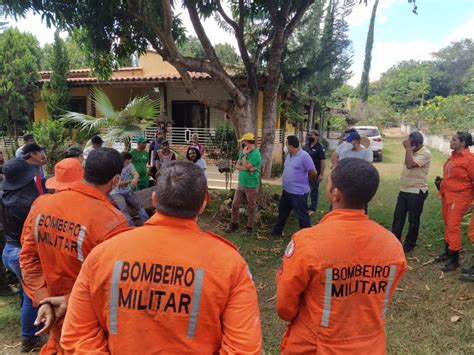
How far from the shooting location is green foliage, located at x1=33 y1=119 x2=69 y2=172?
33.5 feet

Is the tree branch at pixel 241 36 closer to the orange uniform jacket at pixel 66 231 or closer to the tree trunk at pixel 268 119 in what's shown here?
the tree trunk at pixel 268 119

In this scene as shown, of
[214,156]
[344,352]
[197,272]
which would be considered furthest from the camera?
[214,156]

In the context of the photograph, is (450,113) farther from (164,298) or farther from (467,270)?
(164,298)

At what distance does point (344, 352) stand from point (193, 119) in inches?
532

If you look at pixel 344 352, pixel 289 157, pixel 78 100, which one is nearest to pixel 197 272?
pixel 344 352

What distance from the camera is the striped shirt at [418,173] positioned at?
15.4 feet

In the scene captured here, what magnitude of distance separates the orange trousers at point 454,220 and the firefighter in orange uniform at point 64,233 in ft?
13.6

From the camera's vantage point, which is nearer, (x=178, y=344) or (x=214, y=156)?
(x=178, y=344)

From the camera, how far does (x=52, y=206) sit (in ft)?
6.19

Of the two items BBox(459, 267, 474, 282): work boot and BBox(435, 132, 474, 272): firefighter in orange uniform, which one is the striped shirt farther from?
BBox(459, 267, 474, 282): work boot

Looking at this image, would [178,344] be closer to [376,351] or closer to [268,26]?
[376,351]

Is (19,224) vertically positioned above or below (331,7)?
below

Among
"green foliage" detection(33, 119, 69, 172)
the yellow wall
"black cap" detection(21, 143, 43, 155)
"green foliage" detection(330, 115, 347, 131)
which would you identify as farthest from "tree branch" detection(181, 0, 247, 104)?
"green foliage" detection(330, 115, 347, 131)

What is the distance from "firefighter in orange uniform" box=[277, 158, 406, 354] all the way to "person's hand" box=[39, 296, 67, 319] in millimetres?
1089
